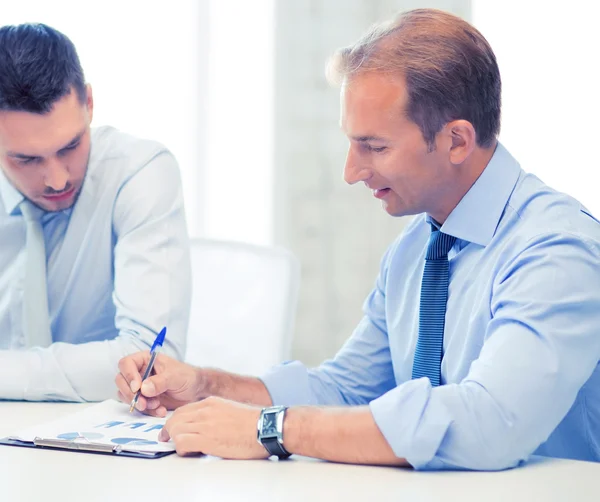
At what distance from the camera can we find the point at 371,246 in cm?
355

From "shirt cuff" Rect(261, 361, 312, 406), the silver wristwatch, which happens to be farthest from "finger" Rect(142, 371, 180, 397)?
the silver wristwatch

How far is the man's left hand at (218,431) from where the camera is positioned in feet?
4.11

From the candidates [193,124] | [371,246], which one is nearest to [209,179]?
[193,124]

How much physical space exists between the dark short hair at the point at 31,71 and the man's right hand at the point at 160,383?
2.25 feet

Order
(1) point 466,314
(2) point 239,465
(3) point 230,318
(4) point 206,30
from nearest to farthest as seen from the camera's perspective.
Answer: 1. (2) point 239,465
2. (1) point 466,314
3. (3) point 230,318
4. (4) point 206,30

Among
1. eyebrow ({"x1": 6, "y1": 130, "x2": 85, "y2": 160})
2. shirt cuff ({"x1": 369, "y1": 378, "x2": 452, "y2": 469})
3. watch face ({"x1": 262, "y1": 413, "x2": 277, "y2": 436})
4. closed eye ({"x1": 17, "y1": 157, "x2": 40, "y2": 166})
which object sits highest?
eyebrow ({"x1": 6, "y1": 130, "x2": 85, "y2": 160})

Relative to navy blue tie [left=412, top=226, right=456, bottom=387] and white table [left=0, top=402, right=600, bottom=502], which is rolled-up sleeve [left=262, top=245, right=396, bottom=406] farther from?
white table [left=0, top=402, right=600, bottom=502]

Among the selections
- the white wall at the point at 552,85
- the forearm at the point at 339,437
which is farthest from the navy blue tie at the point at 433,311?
the white wall at the point at 552,85

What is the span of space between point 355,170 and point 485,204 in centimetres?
26

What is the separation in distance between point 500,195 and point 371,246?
1999 millimetres

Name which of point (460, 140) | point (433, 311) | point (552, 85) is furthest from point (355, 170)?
point (552, 85)

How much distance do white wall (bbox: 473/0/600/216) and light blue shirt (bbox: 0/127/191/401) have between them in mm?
1705

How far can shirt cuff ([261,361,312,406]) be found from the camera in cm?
171

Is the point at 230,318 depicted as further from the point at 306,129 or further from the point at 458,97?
the point at 306,129
